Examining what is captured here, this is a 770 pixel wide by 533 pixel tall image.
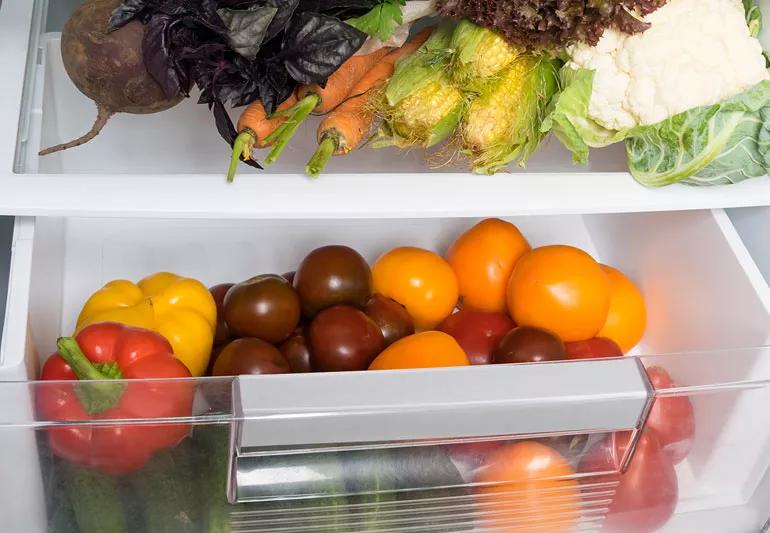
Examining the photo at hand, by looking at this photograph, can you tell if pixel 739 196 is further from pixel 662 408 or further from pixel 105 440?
pixel 105 440

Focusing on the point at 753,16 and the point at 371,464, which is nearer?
the point at 371,464

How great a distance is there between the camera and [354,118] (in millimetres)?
1035

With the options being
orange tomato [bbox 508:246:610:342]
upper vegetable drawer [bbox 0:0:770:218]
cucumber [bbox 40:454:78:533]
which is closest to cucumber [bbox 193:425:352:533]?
cucumber [bbox 40:454:78:533]

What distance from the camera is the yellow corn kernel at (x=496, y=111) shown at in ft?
3.35

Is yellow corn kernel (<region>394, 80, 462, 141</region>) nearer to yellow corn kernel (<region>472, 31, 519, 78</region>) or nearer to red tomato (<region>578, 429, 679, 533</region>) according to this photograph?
yellow corn kernel (<region>472, 31, 519, 78</region>)

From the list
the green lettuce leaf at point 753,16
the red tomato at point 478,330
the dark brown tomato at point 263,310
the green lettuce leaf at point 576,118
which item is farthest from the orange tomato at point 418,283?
the green lettuce leaf at point 753,16

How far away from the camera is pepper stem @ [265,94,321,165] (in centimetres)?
97

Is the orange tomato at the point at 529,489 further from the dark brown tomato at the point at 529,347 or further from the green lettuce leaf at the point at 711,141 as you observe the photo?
the green lettuce leaf at the point at 711,141

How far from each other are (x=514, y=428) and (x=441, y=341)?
20 centimetres

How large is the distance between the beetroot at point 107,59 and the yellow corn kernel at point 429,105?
24cm

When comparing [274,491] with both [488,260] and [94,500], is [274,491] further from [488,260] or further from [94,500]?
[488,260]

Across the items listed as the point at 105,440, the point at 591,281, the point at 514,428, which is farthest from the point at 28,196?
the point at 591,281

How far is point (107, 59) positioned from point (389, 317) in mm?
416

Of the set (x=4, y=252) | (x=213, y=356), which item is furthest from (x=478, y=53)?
(x=4, y=252)
